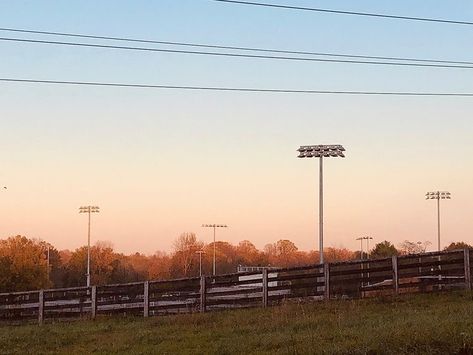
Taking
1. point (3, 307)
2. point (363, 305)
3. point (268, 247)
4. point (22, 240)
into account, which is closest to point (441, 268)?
point (363, 305)

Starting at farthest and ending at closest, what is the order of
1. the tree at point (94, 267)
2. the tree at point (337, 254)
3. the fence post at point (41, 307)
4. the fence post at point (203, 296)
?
the tree at point (337, 254) < the tree at point (94, 267) < the fence post at point (41, 307) < the fence post at point (203, 296)

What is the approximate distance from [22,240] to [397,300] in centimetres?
6634

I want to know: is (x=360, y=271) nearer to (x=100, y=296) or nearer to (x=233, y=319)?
(x=233, y=319)

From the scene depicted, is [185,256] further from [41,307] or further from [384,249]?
[41,307]

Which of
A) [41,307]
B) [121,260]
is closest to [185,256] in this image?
[121,260]

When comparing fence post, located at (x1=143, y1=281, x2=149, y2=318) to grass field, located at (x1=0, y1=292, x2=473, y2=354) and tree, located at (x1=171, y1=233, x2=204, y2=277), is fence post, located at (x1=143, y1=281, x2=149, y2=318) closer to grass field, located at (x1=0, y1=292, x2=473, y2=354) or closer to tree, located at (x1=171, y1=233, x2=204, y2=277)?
grass field, located at (x1=0, y1=292, x2=473, y2=354)

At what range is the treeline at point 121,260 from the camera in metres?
70.9

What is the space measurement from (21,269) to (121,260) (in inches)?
2414

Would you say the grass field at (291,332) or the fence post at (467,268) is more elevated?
the fence post at (467,268)

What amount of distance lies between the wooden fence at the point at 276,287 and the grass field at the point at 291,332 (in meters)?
1.26

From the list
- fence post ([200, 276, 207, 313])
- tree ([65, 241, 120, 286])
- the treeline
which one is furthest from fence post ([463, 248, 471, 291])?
tree ([65, 241, 120, 286])

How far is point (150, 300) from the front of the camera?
2309 centimetres

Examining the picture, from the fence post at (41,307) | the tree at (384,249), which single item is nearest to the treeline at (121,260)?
the tree at (384,249)

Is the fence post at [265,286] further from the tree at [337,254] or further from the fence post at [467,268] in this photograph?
the tree at [337,254]
